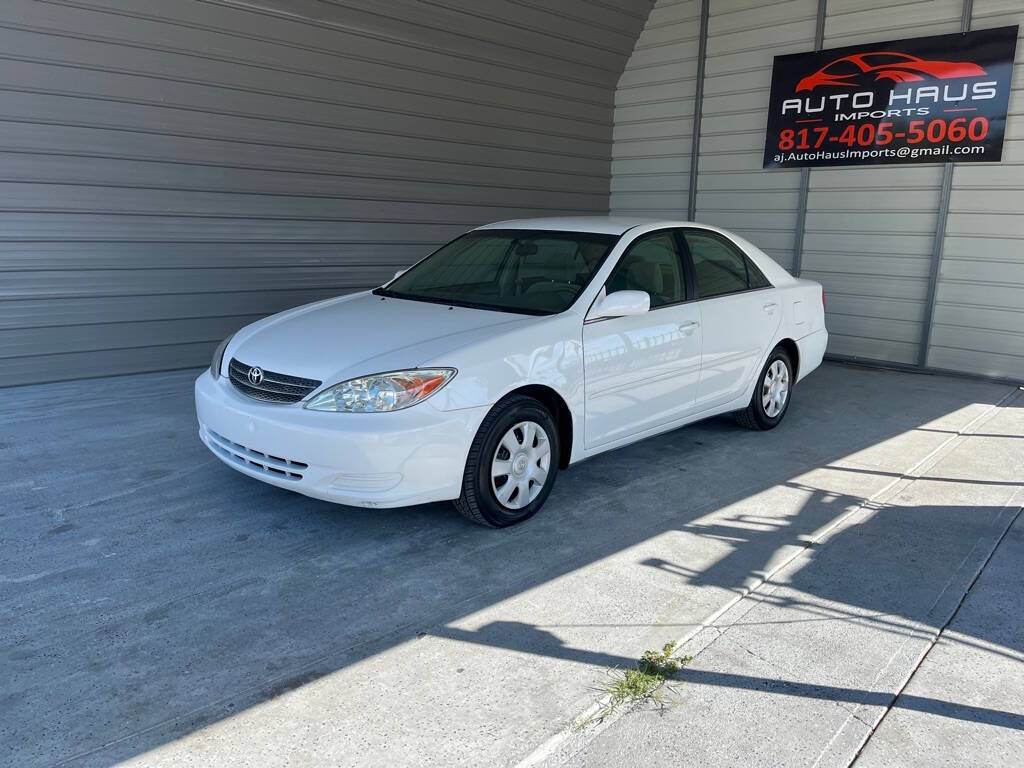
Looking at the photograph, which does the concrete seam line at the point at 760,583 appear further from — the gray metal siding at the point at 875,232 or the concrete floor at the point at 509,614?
the gray metal siding at the point at 875,232

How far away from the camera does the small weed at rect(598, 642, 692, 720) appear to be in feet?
8.61

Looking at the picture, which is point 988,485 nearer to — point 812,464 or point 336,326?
point 812,464

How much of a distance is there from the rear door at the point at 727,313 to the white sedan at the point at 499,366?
14 millimetres

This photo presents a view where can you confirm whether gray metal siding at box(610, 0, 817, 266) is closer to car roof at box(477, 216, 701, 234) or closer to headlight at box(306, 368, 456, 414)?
car roof at box(477, 216, 701, 234)

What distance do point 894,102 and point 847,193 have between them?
0.97m

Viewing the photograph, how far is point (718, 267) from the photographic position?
5207 mm

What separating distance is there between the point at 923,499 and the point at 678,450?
4.80ft

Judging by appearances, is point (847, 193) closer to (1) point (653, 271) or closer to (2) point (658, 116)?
(2) point (658, 116)

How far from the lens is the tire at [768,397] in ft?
18.3

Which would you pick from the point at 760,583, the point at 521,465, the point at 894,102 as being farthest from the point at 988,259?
the point at 521,465

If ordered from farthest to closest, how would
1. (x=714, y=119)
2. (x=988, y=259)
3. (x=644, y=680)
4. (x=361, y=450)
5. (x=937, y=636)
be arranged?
(x=714, y=119) < (x=988, y=259) < (x=361, y=450) < (x=937, y=636) < (x=644, y=680)

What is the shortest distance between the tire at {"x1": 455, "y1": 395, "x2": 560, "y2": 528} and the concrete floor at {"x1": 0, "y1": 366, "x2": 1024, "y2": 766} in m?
0.12

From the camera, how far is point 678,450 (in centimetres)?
531

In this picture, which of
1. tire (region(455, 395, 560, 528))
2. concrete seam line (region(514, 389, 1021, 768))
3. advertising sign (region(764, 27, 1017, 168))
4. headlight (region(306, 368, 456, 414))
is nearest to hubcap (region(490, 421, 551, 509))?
tire (region(455, 395, 560, 528))
